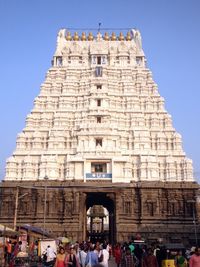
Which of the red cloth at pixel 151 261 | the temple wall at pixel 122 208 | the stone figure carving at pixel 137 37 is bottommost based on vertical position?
the red cloth at pixel 151 261

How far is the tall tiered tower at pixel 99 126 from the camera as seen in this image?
44.1 metres

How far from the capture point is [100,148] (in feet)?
147

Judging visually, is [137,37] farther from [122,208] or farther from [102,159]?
[122,208]

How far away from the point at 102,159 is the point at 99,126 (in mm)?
5139

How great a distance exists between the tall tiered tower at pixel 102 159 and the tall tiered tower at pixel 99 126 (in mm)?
137

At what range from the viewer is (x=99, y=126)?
46531 millimetres

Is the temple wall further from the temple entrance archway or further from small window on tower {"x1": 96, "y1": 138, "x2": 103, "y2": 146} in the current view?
small window on tower {"x1": 96, "y1": 138, "x2": 103, "y2": 146}

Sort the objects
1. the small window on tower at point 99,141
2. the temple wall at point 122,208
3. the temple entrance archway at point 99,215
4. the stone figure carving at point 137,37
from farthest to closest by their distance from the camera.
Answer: the stone figure carving at point 137,37 → the temple entrance archway at point 99,215 → the small window on tower at point 99,141 → the temple wall at point 122,208

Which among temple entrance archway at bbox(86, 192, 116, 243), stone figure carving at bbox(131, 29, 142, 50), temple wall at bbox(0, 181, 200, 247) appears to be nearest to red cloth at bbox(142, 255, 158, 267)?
temple wall at bbox(0, 181, 200, 247)

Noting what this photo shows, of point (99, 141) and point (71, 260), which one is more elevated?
point (99, 141)

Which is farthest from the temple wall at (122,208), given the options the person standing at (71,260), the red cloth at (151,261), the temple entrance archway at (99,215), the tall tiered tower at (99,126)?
the person standing at (71,260)

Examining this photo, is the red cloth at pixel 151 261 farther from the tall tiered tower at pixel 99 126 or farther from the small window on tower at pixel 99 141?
the small window on tower at pixel 99 141

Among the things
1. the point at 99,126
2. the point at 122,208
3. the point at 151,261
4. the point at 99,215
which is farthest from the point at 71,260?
the point at 99,215

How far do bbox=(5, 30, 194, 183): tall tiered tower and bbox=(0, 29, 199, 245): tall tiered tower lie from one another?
137mm
